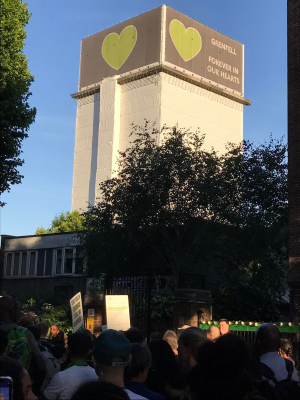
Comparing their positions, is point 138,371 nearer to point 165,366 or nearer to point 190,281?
point 165,366

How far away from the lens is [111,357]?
367 cm

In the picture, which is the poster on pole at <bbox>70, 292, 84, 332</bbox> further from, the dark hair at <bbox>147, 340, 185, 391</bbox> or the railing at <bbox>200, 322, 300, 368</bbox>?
the dark hair at <bbox>147, 340, 185, 391</bbox>

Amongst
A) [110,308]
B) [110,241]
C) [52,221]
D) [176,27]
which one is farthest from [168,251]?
[176,27]

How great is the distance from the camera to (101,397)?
2.38 meters

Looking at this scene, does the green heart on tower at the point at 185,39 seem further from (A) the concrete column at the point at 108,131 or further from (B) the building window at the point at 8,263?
(B) the building window at the point at 8,263

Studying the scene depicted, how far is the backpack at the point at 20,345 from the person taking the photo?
5.80 m

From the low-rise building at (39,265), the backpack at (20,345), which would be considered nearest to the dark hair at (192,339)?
the backpack at (20,345)

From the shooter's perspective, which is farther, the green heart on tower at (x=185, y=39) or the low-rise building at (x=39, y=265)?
the green heart on tower at (x=185, y=39)

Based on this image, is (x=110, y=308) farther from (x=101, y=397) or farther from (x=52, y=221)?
(x=52, y=221)

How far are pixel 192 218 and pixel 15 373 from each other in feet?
77.1

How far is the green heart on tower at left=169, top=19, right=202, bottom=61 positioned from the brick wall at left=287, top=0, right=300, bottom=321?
6321 centimetres

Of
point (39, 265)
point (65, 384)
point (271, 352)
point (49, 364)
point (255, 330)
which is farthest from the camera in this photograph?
point (39, 265)

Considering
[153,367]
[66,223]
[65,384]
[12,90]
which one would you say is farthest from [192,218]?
[66,223]

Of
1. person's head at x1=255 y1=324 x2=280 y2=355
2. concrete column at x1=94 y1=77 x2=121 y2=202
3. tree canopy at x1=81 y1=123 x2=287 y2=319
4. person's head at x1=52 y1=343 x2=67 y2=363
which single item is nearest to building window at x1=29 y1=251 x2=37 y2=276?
tree canopy at x1=81 y1=123 x2=287 y2=319
